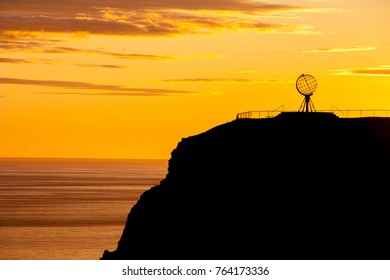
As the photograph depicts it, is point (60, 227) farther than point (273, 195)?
Yes

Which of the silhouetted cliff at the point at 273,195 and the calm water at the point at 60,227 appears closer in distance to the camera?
the silhouetted cliff at the point at 273,195

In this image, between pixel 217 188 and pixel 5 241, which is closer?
pixel 217 188

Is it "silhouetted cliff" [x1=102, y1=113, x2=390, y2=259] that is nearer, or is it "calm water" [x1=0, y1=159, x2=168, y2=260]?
"silhouetted cliff" [x1=102, y1=113, x2=390, y2=259]

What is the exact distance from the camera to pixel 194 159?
204 ft

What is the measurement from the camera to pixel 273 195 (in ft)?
184

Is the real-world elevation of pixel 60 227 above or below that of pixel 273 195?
above

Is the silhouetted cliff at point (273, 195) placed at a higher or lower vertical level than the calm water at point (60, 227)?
lower

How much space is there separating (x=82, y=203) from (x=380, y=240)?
13892 cm

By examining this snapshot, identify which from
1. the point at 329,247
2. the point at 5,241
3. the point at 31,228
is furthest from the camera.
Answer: the point at 31,228

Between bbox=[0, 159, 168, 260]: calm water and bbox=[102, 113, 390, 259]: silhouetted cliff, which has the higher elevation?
bbox=[0, 159, 168, 260]: calm water

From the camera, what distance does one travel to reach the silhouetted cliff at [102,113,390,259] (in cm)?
5294

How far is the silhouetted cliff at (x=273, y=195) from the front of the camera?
52.9m
